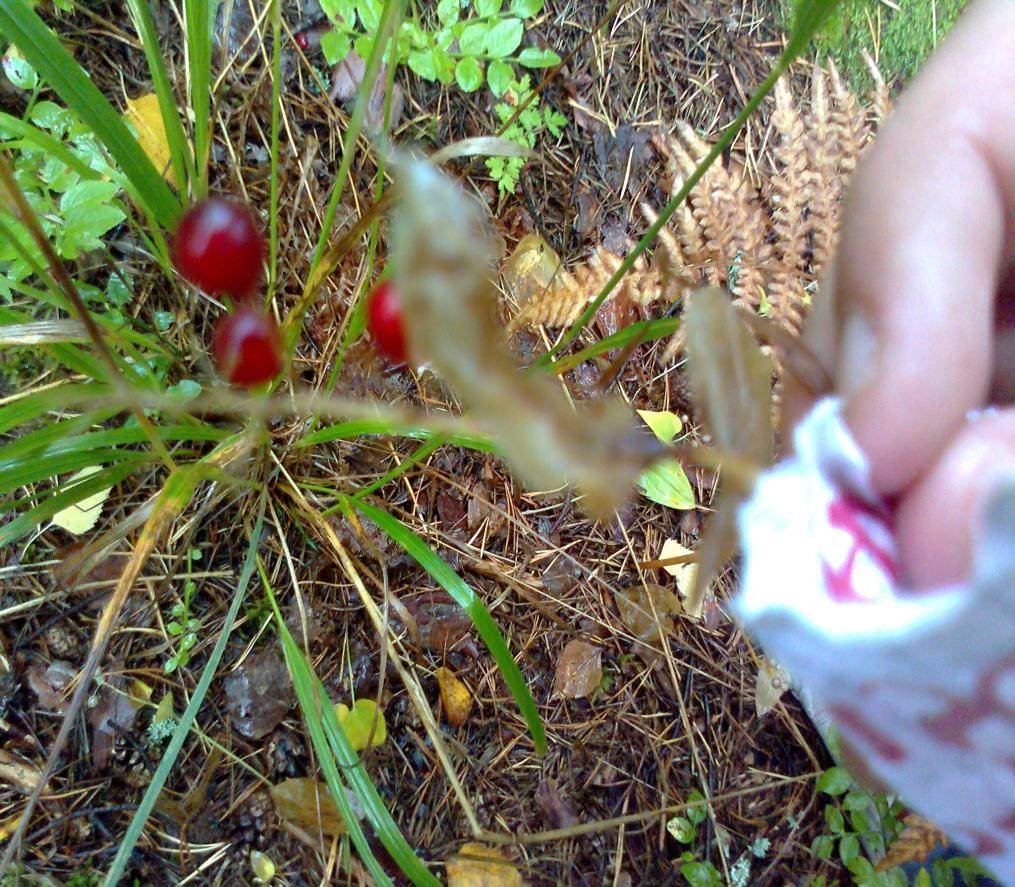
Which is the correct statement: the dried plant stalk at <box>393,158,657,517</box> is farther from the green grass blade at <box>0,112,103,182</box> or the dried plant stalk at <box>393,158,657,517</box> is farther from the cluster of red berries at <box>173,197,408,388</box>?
the green grass blade at <box>0,112,103,182</box>

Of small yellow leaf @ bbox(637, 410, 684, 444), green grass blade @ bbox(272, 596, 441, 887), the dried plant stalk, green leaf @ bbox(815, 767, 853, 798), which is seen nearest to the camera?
the dried plant stalk

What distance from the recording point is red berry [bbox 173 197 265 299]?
669 mm

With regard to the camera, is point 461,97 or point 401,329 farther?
point 461,97

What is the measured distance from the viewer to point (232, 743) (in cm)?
119

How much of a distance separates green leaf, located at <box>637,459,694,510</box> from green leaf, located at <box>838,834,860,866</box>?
2.19ft

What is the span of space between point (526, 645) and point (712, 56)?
4.41 feet

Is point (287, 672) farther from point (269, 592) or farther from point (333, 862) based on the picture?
point (333, 862)

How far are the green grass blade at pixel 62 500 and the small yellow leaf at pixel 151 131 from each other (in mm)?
504

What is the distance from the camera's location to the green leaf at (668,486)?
1.40m

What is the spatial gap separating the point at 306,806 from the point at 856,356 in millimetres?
1053

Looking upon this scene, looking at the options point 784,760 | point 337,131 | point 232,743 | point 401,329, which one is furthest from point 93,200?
point 784,760

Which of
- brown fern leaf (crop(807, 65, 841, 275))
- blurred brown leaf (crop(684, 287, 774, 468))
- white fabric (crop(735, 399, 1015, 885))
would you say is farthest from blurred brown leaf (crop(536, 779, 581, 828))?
brown fern leaf (crop(807, 65, 841, 275))

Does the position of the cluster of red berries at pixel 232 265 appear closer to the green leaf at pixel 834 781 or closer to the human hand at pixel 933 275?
the human hand at pixel 933 275

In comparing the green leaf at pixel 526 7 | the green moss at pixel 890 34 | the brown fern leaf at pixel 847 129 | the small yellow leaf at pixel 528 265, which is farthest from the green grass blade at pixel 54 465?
the green moss at pixel 890 34
